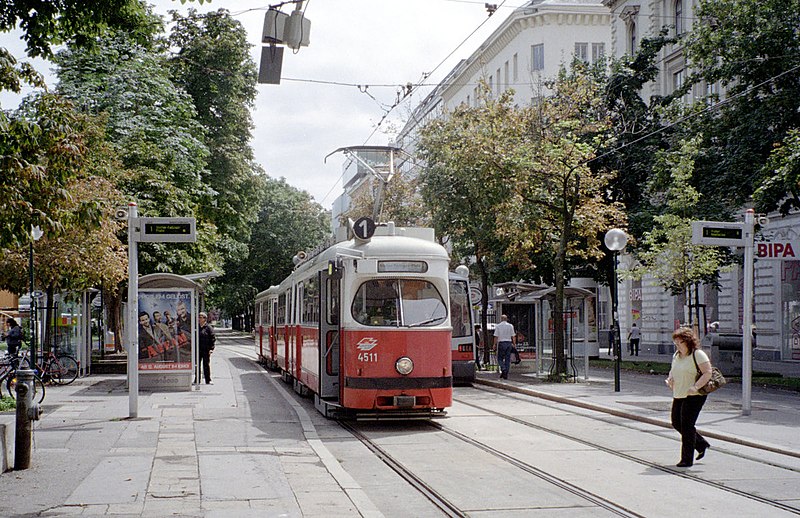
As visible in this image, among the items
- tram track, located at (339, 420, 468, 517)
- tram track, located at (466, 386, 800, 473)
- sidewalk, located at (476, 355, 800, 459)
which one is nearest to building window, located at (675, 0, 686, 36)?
sidewalk, located at (476, 355, 800, 459)

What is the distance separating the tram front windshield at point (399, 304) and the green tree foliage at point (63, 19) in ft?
18.4

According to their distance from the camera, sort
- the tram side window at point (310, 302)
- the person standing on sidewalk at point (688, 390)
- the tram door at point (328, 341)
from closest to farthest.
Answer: the person standing on sidewalk at point (688, 390) → the tram door at point (328, 341) → the tram side window at point (310, 302)

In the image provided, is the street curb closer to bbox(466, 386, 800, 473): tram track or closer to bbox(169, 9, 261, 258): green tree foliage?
bbox(466, 386, 800, 473): tram track

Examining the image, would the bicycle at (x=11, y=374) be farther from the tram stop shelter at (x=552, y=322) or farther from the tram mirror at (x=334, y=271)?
the tram stop shelter at (x=552, y=322)

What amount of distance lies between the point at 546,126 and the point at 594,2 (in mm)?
44810

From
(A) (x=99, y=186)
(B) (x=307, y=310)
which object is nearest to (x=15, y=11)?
(B) (x=307, y=310)

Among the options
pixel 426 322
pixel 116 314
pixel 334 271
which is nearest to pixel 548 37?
pixel 116 314

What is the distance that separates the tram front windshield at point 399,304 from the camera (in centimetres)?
1534

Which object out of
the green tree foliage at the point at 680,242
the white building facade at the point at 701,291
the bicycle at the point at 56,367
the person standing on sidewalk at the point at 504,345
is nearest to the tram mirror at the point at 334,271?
the bicycle at the point at 56,367

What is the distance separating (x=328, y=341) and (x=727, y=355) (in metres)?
15.9

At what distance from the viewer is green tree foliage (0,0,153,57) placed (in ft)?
34.7

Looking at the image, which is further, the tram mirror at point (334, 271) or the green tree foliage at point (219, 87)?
the green tree foliage at point (219, 87)

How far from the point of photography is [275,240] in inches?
3022

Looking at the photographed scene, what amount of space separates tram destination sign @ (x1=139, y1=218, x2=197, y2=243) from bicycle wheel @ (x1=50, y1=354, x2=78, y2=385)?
10.5m
